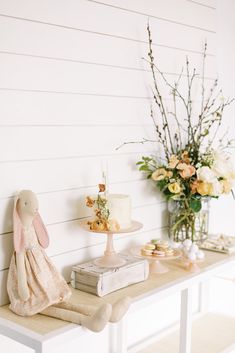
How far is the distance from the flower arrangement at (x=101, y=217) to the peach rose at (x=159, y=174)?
38 cm

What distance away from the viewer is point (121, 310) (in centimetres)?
154

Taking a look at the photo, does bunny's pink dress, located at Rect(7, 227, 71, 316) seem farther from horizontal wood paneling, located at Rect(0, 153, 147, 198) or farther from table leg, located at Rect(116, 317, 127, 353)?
table leg, located at Rect(116, 317, 127, 353)

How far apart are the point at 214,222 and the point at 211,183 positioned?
69 cm

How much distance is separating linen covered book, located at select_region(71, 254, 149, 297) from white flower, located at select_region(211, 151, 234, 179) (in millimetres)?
540

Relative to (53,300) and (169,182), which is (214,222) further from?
(53,300)

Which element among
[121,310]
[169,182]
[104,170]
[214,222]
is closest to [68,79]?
[104,170]

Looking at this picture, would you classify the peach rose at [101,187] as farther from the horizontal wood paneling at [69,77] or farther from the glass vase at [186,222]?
the glass vase at [186,222]

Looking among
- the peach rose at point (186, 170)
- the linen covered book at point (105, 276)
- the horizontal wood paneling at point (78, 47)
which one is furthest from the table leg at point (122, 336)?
the horizontal wood paneling at point (78, 47)

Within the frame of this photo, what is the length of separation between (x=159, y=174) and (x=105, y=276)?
596mm

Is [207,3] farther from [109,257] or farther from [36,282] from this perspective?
[36,282]

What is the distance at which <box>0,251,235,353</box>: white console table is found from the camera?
1.45 meters

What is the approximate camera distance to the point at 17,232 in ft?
5.39

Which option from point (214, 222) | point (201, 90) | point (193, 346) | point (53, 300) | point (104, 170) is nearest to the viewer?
point (53, 300)

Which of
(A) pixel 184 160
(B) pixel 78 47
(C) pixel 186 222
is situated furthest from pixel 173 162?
(B) pixel 78 47
